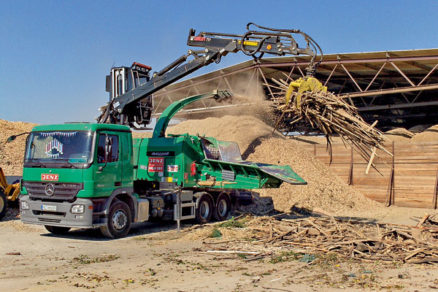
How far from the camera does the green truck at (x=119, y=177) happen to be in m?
10.2

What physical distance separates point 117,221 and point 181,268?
3676 millimetres

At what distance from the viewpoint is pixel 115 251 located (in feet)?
30.6

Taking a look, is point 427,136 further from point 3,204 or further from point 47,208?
point 3,204

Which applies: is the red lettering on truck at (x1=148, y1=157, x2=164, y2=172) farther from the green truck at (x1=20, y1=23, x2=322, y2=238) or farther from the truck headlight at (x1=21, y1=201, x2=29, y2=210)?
the truck headlight at (x1=21, y1=201, x2=29, y2=210)

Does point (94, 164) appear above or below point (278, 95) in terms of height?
below

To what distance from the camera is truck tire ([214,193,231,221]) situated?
46.1 ft

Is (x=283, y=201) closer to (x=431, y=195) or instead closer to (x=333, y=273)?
(x=431, y=195)

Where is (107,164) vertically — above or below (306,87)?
below

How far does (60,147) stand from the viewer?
10.5 meters

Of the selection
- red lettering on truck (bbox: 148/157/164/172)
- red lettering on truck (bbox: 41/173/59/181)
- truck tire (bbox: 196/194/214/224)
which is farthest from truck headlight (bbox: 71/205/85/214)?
truck tire (bbox: 196/194/214/224)

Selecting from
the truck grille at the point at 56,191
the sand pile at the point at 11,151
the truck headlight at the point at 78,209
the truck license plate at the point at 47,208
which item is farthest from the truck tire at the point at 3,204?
the sand pile at the point at 11,151

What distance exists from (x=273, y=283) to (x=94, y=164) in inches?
207

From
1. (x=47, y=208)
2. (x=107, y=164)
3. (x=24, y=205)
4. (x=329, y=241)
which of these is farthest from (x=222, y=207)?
(x=24, y=205)

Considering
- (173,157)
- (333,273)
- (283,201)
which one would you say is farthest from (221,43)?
(333,273)
